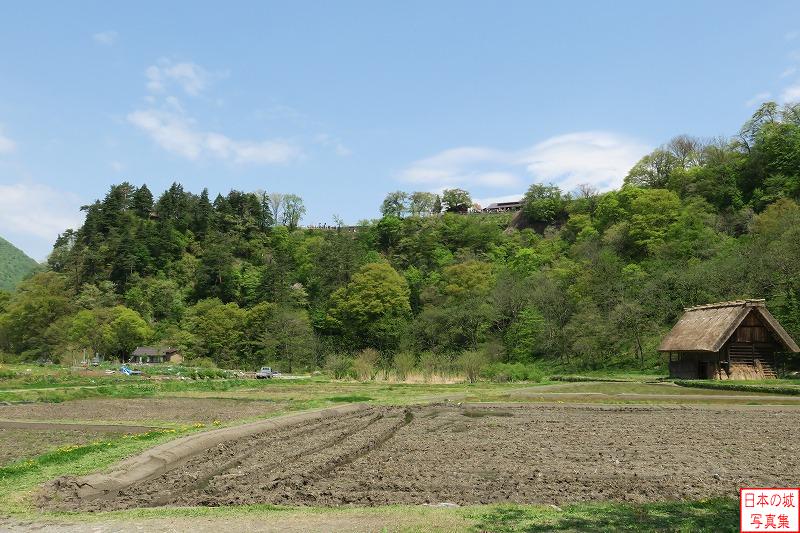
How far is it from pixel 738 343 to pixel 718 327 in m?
2.10

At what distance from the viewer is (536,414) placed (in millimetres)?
25516

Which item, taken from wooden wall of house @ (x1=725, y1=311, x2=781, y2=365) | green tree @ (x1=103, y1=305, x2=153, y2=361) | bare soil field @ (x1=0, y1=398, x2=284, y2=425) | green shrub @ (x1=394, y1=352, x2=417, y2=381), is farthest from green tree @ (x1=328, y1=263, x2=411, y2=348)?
bare soil field @ (x1=0, y1=398, x2=284, y2=425)

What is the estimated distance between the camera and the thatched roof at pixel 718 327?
40.9 m

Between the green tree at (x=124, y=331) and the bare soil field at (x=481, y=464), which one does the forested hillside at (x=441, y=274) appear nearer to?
the green tree at (x=124, y=331)

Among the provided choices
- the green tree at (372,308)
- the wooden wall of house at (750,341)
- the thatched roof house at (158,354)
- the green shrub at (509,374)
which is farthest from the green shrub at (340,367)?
the thatched roof house at (158,354)

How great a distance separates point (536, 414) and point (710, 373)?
24.0 m

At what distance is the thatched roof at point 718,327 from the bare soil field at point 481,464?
19047mm

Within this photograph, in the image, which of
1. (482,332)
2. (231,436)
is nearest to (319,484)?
(231,436)

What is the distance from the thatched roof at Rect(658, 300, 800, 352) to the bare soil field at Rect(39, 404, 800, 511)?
62.5 feet

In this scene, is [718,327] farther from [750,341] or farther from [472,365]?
[472,365]

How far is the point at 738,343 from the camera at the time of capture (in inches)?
1668

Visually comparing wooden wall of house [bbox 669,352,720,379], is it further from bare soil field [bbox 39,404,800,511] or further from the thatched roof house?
the thatched roof house

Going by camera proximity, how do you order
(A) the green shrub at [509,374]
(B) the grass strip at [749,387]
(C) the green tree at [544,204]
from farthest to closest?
(C) the green tree at [544,204] < (A) the green shrub at [509,374] < (B) the grass strip at [749,387]

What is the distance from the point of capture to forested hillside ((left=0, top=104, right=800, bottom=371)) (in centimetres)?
5681
